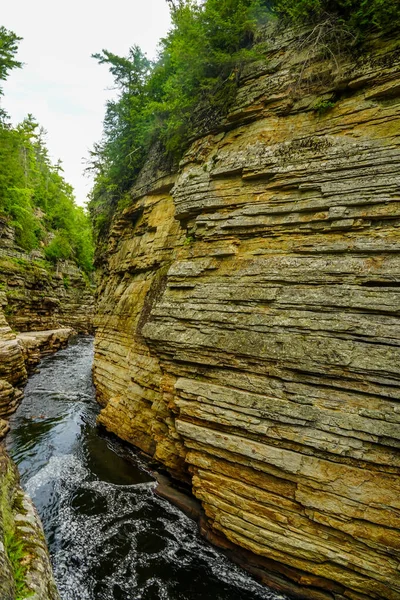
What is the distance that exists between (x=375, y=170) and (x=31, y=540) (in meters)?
8.84

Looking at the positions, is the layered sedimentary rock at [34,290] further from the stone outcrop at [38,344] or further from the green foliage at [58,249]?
the stone outcrop at [38,344]

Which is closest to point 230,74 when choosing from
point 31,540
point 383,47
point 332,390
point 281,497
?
point 383,47

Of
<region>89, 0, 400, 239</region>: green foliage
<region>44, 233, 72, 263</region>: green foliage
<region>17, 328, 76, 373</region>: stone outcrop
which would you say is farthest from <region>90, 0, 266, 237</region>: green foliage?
<region>44, 233, 72, 263</region>: green foliage

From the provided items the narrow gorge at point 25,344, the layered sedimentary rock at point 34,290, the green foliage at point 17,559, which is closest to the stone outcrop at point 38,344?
the narrow gorge at point 25,344

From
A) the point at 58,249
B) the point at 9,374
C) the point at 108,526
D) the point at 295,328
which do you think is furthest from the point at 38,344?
the point at 295,328

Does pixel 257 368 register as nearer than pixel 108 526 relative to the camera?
Yes

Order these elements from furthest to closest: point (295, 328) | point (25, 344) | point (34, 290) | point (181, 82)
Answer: point (34, 290), point (25, 344), point (181, 82), point (295, 328)

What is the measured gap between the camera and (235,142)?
800 centimetres

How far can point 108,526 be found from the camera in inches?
265

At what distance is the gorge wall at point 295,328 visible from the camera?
4.72 m

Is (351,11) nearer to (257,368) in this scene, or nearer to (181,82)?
(181,82)

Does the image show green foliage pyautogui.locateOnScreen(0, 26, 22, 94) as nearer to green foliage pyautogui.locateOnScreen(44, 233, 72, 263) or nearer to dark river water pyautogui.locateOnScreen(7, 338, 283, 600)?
green foliage pyautogui.locateOnScreen(44, 233, 72, 263)

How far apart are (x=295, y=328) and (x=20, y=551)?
5574 millimetres

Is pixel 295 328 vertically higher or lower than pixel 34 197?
lower
